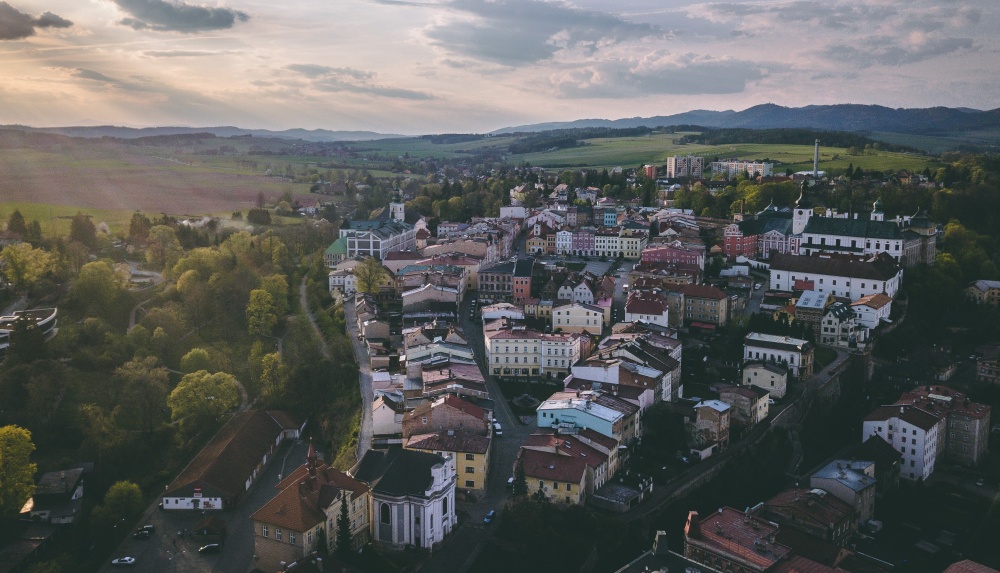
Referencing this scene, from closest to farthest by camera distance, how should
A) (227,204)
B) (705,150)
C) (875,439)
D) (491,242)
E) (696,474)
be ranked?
(696,474)
(875,439)
(491,242)
(227,204)
(705,150)

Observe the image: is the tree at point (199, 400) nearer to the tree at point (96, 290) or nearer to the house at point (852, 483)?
the tree at point (96, 290)

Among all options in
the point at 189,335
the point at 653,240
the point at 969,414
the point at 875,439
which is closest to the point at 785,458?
the point at 875,439

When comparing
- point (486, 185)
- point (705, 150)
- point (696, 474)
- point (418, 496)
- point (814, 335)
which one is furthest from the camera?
point (705, 150)

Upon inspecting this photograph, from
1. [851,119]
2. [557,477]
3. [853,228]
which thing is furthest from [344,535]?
[851,119]

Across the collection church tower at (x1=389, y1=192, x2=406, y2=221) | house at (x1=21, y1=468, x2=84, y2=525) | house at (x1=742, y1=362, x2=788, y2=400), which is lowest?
house at (x1=21, y1=468, x2=84, y2=525)

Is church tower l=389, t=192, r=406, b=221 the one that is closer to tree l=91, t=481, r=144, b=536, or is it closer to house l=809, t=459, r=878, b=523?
tree l=91, t=481, r=144, b=536

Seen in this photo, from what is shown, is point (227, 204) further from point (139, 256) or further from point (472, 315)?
point (472, 315)

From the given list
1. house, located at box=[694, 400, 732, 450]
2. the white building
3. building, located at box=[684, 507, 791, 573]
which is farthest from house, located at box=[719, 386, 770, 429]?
building, located at box=[684, 507, 791, 573]
